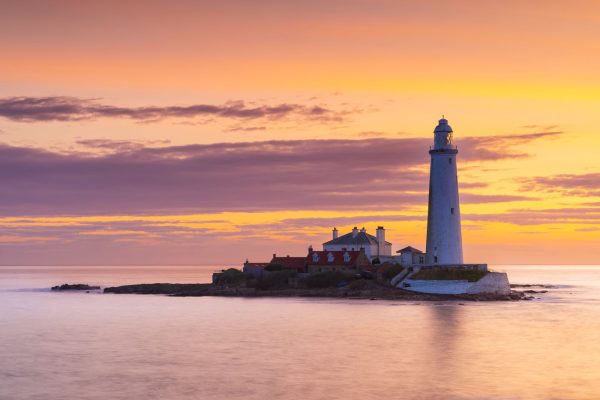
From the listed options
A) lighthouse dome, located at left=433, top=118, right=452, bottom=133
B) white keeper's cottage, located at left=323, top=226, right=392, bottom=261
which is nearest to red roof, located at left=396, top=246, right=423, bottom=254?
white keeper's cottage, located at left=323, top=226, right=392, bottom=261

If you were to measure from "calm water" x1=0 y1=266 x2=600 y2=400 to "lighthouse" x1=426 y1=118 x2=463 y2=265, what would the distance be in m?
5.39

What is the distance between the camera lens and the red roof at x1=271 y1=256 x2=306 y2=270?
97.5 metres

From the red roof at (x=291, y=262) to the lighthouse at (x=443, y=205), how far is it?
18.1 meters

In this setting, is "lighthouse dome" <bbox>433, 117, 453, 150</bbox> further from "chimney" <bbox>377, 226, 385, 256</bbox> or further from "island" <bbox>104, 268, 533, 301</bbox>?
"chimney" <bbox>377, 226, 385, 256</bbox>

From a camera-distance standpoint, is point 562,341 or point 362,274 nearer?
point 562,341

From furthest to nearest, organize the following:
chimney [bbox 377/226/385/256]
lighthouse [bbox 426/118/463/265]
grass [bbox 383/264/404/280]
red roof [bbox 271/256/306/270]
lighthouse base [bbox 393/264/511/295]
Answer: chimney [bbox 377/226/385/256] < red roof [bbox 271/256/306/270] < grass [bbox 383/264/404/280] < lighthouse base [bbox 393/264/511/295] < lighthouse [bbox 426/118/463/265]

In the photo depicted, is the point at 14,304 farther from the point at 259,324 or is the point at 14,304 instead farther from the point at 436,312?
the point at 436,312

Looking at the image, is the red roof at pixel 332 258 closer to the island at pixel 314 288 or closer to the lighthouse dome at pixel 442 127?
the island at pixel 314 288

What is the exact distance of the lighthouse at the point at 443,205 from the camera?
82.9m

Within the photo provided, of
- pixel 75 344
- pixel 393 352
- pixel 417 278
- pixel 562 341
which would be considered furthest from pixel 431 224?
pixel 75 344

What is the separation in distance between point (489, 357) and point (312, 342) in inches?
470

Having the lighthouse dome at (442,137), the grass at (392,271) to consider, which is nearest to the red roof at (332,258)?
the grass at (392,271)

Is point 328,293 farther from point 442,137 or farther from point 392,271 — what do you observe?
point 442,137

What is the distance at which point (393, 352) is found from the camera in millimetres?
50969
